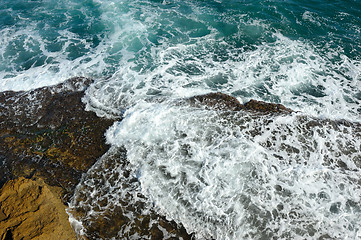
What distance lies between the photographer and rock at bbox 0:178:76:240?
16.6 feet

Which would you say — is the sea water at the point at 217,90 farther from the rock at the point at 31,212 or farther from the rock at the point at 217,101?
the rock at the point at 31,212

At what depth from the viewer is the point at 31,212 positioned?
214 inches

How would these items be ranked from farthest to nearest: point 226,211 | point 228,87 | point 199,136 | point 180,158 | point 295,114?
point 228,87 → point 295,114 → point 199,136 → point 180,158 → point 226,211

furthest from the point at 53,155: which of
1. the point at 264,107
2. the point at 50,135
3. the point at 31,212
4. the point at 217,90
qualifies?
the point at 264,107

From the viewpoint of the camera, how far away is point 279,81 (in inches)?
426

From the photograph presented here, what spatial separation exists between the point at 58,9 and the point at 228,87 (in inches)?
622

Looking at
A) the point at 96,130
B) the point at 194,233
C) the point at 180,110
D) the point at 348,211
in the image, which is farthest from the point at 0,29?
the point at 348,211

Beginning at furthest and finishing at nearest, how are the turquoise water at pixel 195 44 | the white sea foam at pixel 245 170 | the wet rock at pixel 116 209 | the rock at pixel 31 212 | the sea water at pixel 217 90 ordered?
1. the turquoise water at pixel 195 44
2. the sea water at pixel 217 90
3. the white sea foam at pixel 245 170
4. the wet rock at pixel 116 209
5. the rock at pixel 31 212

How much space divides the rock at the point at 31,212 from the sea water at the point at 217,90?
2.09 feet

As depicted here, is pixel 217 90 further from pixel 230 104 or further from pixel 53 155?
pixel 53 155

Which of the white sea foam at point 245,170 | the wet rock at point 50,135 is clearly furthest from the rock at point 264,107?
the wet rock at point 50,135

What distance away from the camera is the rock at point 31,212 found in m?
5.06

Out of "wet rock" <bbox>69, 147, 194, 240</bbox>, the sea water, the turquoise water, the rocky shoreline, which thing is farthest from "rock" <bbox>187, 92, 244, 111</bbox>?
"wet rock" <bbox>69, 147, 194, 240</bbox>

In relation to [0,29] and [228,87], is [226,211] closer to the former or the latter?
[228,87]
